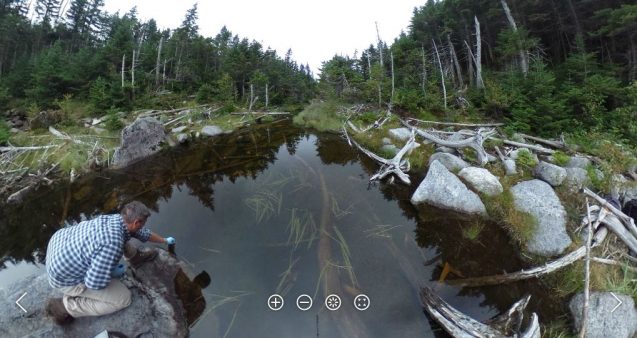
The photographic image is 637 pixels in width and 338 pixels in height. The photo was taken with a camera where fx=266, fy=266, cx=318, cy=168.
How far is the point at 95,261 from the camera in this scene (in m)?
3.92

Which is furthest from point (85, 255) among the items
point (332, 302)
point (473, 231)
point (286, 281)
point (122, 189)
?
point (473, 231)

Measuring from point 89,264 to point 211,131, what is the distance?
1786cm

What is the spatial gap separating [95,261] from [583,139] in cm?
1843

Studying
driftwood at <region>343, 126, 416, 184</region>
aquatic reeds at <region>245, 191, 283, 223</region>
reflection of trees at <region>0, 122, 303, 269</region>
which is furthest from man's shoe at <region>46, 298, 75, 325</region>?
driftwood at <region>343, 126, 416, 184</region>

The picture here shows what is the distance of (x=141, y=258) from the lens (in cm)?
561

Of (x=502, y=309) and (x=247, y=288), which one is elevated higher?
(x=502, y=309)

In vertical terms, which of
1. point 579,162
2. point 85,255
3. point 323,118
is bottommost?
point 85,255

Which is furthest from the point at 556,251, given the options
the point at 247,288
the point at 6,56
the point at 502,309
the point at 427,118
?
the point at 6,56

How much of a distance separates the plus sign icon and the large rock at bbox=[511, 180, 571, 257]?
6.30 meters

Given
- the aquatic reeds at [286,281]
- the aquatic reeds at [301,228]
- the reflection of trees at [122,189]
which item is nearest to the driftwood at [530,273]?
the aquatic reeds at [286,281]

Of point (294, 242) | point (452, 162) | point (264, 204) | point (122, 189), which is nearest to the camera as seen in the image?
point (294, 242)

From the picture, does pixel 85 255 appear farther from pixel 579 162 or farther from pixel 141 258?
pixel 579 162

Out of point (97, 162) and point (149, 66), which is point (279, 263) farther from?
point (149, 66)

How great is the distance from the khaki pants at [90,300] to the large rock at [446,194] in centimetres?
832
